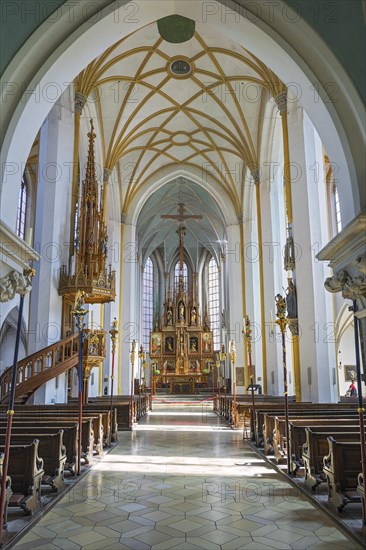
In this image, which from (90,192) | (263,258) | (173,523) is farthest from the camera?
(263,258)

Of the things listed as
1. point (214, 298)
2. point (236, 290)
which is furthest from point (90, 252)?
point (214, 298)

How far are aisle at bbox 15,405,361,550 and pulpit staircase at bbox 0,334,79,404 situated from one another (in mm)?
3281

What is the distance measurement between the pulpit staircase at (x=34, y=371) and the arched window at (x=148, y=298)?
2433 cm

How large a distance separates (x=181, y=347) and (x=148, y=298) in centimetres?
568

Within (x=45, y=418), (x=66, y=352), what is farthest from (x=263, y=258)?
(x=45, y=418)

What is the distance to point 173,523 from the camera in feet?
16.0

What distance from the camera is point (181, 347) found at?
33656 millimetres

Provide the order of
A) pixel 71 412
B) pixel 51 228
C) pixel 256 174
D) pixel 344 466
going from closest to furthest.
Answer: pixel 344 466 < pixel 71 412 < pixel 51 228 < pixel 256 174

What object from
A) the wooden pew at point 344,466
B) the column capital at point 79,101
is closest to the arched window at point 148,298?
the column capital at point 79,101

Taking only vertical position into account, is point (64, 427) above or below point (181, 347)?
below

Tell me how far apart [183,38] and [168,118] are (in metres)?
5.05

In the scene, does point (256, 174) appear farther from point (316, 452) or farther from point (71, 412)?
point (316, 452)

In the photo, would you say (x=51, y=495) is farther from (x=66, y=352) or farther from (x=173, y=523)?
(x=66, y=352)

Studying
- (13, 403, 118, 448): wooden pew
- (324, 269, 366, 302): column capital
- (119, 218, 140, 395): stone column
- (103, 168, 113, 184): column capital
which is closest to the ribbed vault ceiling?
(103, 168, 113, 184): column capital
